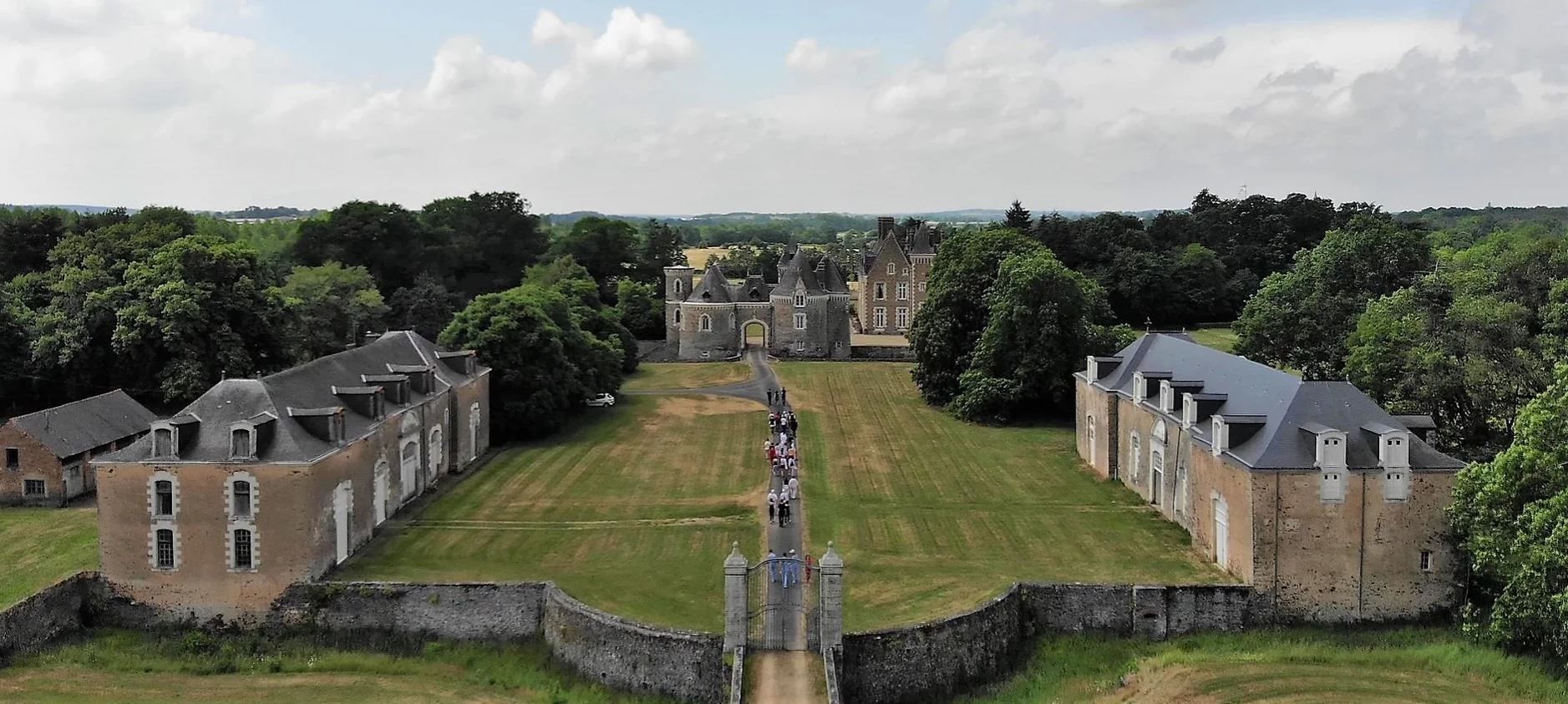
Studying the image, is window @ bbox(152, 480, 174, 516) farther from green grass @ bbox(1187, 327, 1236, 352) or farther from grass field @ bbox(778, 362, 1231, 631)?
green grass @ bbox(1187, 327, 1236, 352)

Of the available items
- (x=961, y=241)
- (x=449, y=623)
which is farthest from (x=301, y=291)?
(x=449, y=623)

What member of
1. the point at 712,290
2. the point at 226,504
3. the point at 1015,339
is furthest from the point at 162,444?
the point at 712,290

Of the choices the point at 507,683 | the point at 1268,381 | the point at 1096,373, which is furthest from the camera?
the point at 1096,373

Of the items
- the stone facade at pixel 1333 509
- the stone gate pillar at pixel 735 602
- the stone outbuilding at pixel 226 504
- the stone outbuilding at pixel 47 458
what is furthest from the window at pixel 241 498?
the stone facade at pixel 1333 509

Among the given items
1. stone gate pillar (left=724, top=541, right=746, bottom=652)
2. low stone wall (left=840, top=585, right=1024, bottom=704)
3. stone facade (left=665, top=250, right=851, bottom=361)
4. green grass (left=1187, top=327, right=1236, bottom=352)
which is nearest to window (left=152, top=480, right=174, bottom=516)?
stone gate pillar (left=724, top=541, right=746, bottom=652)

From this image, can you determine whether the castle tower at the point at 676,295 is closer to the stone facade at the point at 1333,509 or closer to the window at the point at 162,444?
the window at the point at 162,444

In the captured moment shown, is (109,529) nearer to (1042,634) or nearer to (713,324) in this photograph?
(1042,634)
